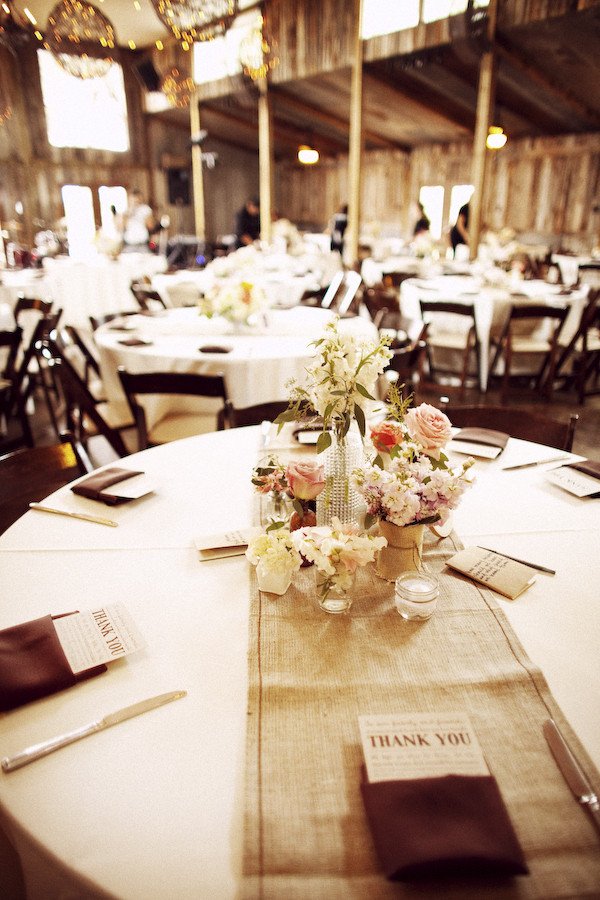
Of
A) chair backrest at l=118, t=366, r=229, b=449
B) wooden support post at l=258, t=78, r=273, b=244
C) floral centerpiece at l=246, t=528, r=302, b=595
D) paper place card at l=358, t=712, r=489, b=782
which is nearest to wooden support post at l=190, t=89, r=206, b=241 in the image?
wooden support post at l=258, t=78, r=273, b=244

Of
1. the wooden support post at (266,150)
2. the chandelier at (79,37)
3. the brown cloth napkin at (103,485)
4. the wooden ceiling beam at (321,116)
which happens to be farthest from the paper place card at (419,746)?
the wooden ceiling beam at (321,116)

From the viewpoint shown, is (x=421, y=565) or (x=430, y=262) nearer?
(x=421, y=565)

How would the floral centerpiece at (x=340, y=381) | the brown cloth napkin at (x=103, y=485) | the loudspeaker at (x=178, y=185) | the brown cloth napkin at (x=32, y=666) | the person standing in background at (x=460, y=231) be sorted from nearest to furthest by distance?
the brown cloth napkin at (x=32, y=666)
the floral centerpiece at (x=340, y=381)
the brown cloth napkin at (x=103, y=485)
the person standing in background at (x=460, y=231)
the loudspeaker at (x=178, y=185)

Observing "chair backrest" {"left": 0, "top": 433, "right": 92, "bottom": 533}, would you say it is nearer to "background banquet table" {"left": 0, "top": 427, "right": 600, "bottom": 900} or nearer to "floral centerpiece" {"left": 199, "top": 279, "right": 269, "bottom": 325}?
"background banquet table" {"left": 0, "top": 427, "right": 600, "bottom": 900}

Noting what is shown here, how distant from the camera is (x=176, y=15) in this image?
385 centimetres

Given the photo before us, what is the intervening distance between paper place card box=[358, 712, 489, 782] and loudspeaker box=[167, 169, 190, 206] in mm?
15858

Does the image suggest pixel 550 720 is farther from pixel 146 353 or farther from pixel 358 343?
pixel 146 353

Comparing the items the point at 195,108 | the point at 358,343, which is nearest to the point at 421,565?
the point at 358,343

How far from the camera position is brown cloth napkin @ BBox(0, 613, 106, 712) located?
97 centimetres

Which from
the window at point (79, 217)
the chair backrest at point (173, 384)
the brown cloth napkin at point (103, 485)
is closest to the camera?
the brown cloth napkin at point (103, 485)

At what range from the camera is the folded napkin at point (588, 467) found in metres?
1.74

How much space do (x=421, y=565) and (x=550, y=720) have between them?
1.44ft

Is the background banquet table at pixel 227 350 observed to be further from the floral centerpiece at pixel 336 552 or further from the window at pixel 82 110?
the window at pixel 82 110

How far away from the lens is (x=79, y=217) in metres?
13.9
